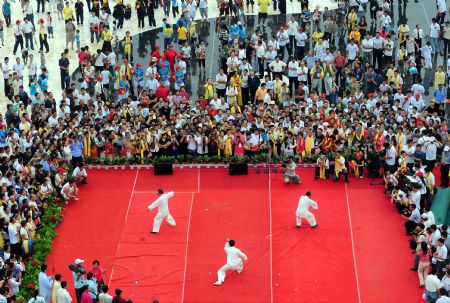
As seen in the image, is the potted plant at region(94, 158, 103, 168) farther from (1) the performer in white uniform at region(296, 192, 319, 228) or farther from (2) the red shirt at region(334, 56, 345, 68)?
(2) the red shirt at region(334, 56, 345, 68)

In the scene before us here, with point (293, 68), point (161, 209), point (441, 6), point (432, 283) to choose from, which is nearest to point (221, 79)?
point (293, 68)

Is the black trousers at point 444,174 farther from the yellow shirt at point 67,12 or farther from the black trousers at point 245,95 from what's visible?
the yellow shirt at point 67,12

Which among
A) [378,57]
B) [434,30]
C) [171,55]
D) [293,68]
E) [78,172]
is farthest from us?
[434,30]

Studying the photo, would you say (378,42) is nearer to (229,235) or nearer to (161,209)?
(229,235)

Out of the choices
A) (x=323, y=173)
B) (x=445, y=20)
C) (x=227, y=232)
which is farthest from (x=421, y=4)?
(x=227, y=232)

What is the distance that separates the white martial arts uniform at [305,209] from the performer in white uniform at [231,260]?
118 inches

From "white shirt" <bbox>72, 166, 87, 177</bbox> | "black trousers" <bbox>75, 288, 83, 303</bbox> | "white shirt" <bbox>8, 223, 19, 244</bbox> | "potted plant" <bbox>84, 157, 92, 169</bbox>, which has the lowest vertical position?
"black trousers" <bbox>75, 288, 83, 303</bbox>

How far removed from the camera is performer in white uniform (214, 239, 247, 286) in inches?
1147

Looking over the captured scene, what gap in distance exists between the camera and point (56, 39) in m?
45.6

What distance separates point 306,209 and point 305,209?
0.05 meters

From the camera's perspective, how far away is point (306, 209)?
31.7m

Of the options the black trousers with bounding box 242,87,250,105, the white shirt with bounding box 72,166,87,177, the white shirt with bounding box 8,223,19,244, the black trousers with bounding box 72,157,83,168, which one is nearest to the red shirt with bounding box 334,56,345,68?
the black trousers with bounding box 242,87,250,105

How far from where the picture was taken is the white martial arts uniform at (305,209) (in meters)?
31.5

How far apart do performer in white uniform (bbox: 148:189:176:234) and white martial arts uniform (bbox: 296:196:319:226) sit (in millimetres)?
4028
